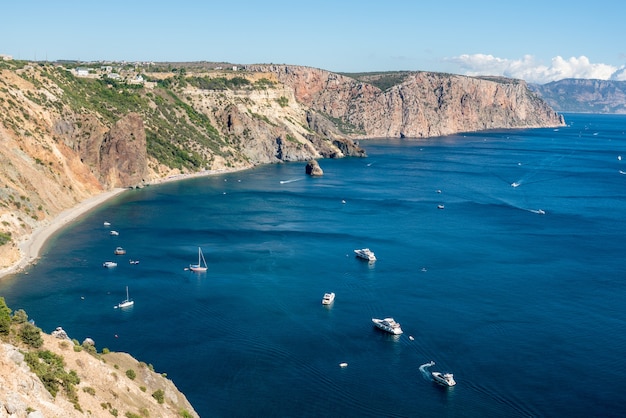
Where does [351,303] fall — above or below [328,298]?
below

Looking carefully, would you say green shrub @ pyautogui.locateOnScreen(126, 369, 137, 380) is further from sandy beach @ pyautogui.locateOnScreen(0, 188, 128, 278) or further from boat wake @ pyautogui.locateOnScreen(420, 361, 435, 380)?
sandy beach @ pyautogui.locateOnScreen(0, 188, 128, 278)

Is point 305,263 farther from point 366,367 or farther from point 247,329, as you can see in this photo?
point 366,367

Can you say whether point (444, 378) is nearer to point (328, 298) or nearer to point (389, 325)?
point (389, 325)

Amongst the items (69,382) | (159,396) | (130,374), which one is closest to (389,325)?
(159,396)

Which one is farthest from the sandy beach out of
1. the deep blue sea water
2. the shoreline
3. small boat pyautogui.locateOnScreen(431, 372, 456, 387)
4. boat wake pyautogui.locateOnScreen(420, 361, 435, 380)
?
small boat pyautogui.locateOnScreen(431, 372, 456, 387)

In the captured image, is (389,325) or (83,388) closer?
(83,388)

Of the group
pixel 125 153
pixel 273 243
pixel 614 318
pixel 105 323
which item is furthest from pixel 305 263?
pixel 125 153
